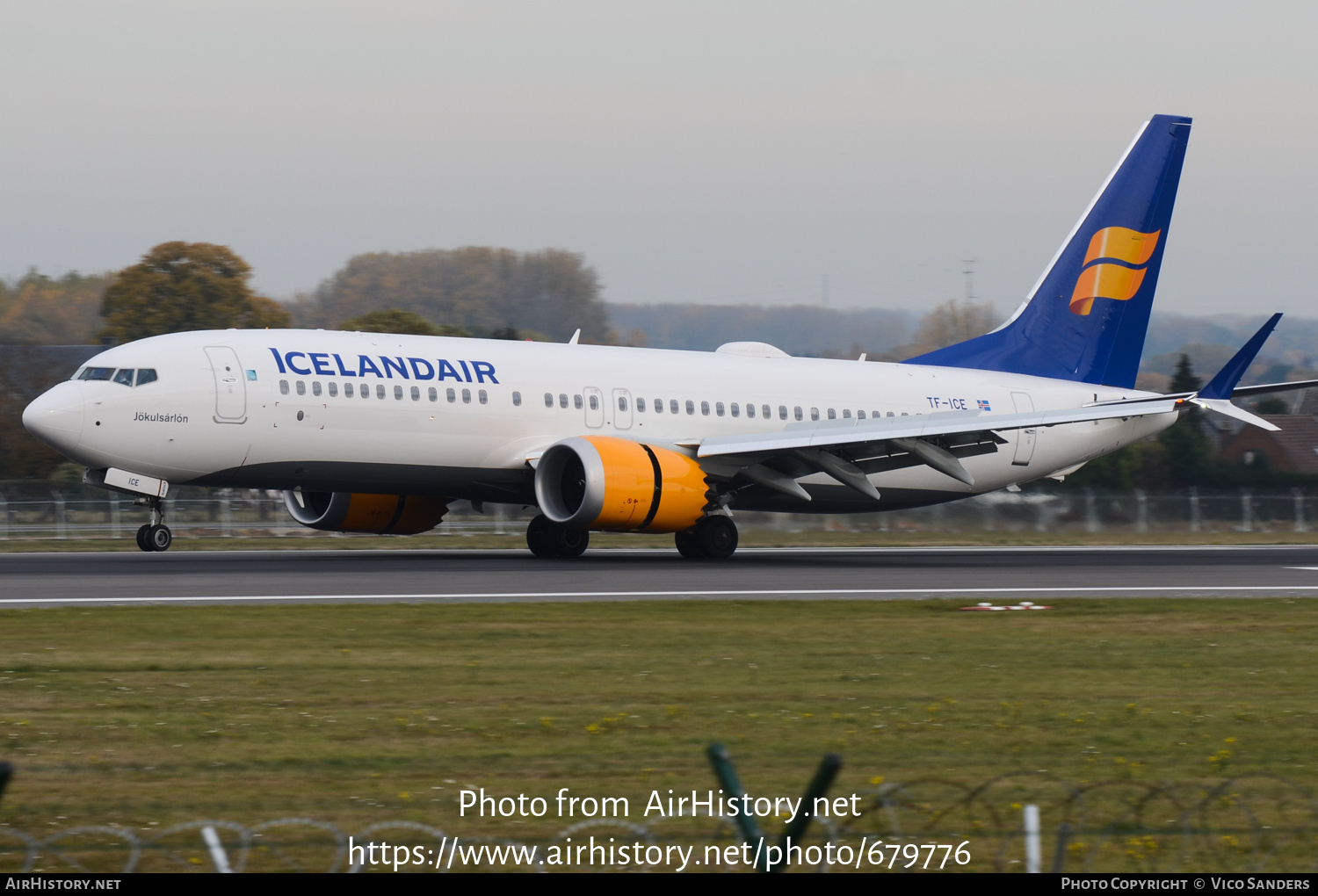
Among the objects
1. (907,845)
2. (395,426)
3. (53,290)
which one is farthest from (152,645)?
(53,290)

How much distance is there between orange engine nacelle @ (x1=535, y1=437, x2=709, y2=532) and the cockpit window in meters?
7.18

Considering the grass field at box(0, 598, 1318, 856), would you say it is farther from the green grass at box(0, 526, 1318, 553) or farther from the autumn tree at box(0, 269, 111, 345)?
the autumn tree at box(0, 269, 111, 345)

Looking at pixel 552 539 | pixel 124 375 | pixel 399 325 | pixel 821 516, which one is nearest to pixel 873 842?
pixel 124 375

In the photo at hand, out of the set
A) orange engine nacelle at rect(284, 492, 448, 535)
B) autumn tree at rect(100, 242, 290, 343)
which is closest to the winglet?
orange engine nacelle at rect(284, 492, 448, 535)

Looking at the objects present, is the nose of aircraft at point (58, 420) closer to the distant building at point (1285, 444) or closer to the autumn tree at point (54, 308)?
the distant building at point (1285, 444)

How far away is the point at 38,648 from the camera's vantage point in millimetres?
14344

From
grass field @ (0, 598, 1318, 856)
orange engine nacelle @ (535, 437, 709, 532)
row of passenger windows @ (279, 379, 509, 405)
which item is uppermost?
row of passenger windows @ (279, 379, 509, 405)

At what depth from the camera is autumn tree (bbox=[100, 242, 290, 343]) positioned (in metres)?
76.9

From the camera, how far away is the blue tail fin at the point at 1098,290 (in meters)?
34.8

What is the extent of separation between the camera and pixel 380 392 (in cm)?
2545

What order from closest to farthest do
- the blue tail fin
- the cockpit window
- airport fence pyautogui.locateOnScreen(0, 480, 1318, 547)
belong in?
the cockpit window → the blue tail fin → airport fence pyautogui.locateOnScreen(0, 480, 1318, 547)

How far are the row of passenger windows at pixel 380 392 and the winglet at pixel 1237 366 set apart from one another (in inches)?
509

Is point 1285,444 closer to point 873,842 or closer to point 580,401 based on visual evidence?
point 580,401
